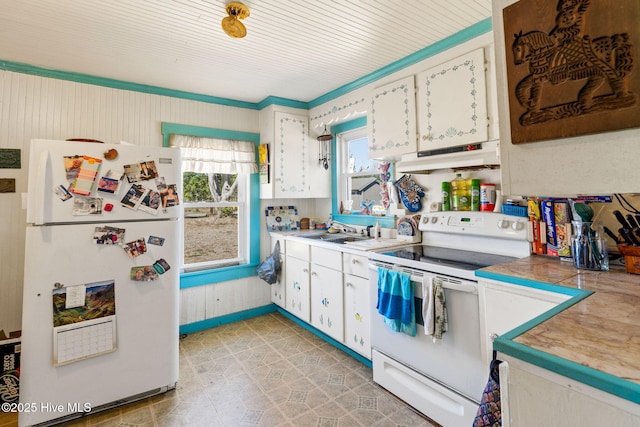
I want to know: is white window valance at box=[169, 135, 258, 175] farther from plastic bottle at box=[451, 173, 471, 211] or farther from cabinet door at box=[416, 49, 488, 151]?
plastic bottle at box=[451, 173, 471, 211]

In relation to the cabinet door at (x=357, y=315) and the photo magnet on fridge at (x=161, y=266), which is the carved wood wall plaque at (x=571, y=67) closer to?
the cabinet door at (x=357, y=315)

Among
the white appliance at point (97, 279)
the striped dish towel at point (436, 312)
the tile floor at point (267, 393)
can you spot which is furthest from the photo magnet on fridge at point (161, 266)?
the striped dish towel at point (436, 312)

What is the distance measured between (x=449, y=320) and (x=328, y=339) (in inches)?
54.6

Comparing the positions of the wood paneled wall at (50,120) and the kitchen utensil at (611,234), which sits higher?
the wood paneled wall at (50,120)

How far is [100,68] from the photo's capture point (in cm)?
253

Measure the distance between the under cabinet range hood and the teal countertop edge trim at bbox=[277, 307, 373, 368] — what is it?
1532 mm

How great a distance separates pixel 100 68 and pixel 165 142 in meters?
0.76

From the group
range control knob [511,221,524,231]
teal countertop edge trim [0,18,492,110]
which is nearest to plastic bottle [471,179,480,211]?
range control knob [511,221,524,231]

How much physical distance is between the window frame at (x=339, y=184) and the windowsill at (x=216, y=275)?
1152mm

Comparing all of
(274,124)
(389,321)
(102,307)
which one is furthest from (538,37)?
(274,124)

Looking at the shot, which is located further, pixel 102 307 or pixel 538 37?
pixel 102 307

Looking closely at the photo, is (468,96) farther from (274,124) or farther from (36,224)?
(36,224)

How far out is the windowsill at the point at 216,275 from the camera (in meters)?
3.04

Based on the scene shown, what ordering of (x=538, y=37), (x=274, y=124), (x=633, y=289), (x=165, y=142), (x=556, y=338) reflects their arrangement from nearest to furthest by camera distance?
(x=556, y=338) → (x=538, y=37) → (x=633, y=289) → (x=165, y=142) → (x=274, y=124)
